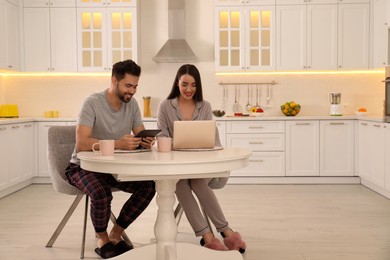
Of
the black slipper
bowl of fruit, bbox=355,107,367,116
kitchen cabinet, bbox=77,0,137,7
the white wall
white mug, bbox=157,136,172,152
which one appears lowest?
the black slipper

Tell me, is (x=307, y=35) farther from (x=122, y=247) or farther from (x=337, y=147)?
(x=122, y=247)

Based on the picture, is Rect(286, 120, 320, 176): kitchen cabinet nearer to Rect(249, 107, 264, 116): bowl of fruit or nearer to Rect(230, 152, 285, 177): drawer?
Rect(230, 152, 285, 177): drawer

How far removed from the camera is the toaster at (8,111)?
6.21m

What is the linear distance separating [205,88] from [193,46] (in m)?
0.55

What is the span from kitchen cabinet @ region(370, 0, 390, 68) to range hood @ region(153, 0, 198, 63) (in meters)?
2.09

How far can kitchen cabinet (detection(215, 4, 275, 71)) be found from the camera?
21.2 feet

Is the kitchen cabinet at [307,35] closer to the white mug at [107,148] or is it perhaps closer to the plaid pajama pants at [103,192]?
the plaid pajama pants at [103,192]

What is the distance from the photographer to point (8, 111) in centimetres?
624

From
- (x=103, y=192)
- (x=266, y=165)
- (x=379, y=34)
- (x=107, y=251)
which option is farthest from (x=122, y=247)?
(x=379, y=34)

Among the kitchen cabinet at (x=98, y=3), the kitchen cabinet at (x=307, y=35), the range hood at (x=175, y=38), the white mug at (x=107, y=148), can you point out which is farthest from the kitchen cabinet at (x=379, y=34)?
the white mug at (x=107, y=148)

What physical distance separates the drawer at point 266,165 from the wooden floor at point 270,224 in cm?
41

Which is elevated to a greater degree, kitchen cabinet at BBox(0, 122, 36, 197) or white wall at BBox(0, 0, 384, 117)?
white wall at BBox(0, 0, 384, 117)

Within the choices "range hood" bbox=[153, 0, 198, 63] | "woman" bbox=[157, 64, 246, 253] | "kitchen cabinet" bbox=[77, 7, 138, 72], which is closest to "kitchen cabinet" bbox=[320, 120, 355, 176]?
"range hood" bbox=[153, 0, 198, 63]

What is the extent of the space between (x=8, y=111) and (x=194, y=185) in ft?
11.8
